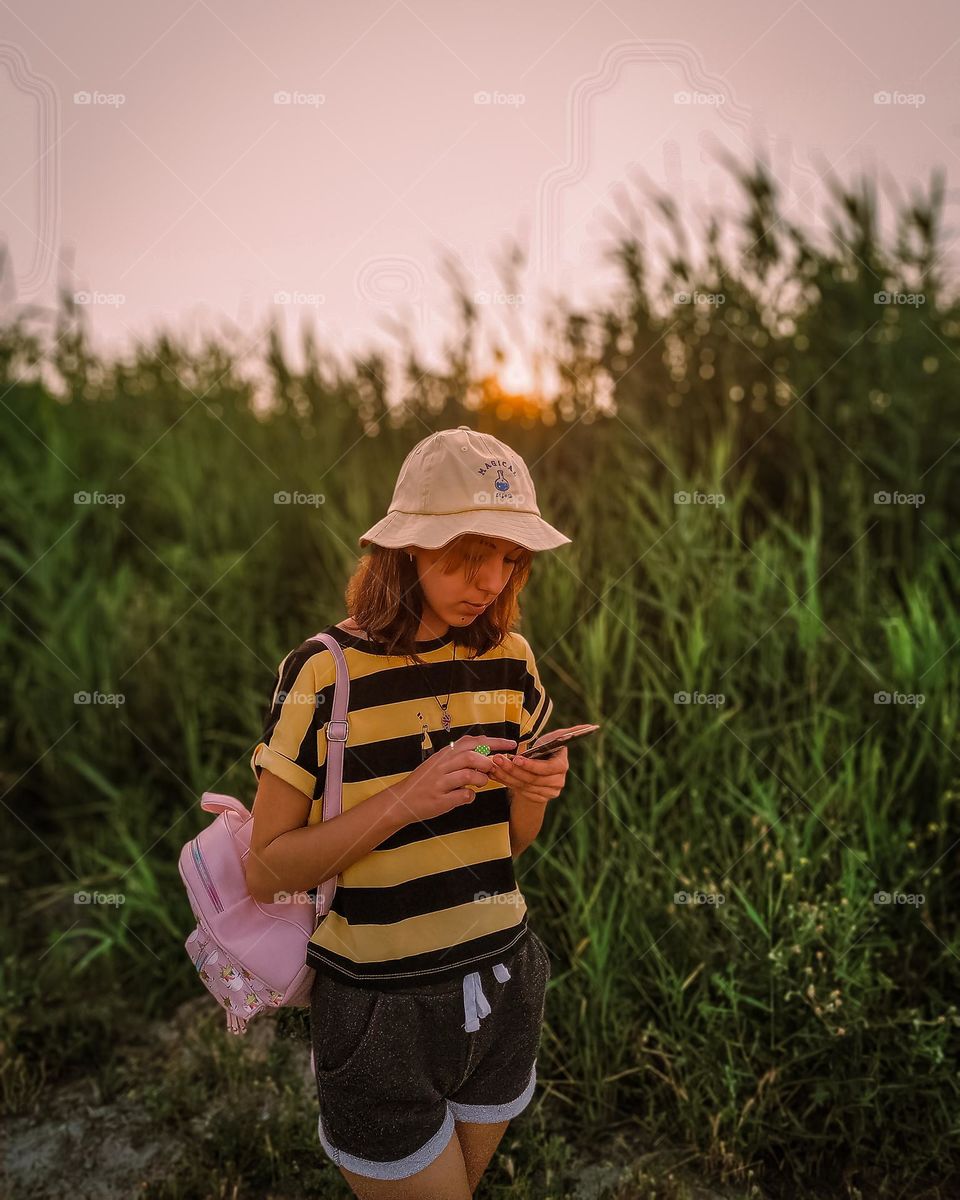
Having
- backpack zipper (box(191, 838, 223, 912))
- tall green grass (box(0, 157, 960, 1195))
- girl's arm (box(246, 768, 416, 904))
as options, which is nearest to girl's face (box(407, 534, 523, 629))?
girl's arm (box(246, 768, 416, 904))

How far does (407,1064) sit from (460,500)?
916 mm

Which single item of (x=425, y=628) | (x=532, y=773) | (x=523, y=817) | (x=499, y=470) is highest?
(x=499, y=470)

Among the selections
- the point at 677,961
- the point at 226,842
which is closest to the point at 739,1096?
the point at 677,961

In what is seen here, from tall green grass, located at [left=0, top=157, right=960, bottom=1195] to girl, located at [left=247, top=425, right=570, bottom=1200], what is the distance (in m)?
0.83

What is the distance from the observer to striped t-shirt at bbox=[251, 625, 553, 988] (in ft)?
5.12

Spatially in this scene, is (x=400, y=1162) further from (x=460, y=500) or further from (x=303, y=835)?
(x=460, y=500)

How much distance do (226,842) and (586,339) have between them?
3.18 m

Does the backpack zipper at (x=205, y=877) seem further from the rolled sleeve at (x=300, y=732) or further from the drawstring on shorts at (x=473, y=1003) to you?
the drawstring on shorts at (x=473, y=1003)

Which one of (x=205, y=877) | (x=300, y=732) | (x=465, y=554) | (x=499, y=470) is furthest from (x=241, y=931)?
(x=499, y=470)

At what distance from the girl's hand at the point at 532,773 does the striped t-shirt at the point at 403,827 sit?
16cm

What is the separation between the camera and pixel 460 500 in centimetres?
153

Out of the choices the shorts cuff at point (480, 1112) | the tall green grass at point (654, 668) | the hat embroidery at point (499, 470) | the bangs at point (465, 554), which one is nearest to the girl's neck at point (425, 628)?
the bangs at point (465, 554)

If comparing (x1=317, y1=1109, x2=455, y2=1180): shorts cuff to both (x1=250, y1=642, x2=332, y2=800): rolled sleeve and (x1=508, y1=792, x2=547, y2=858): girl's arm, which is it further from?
(x1=250, y1=642, x2=332, y2=800): rolled sleeve

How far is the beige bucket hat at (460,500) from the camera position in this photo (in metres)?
1.50
